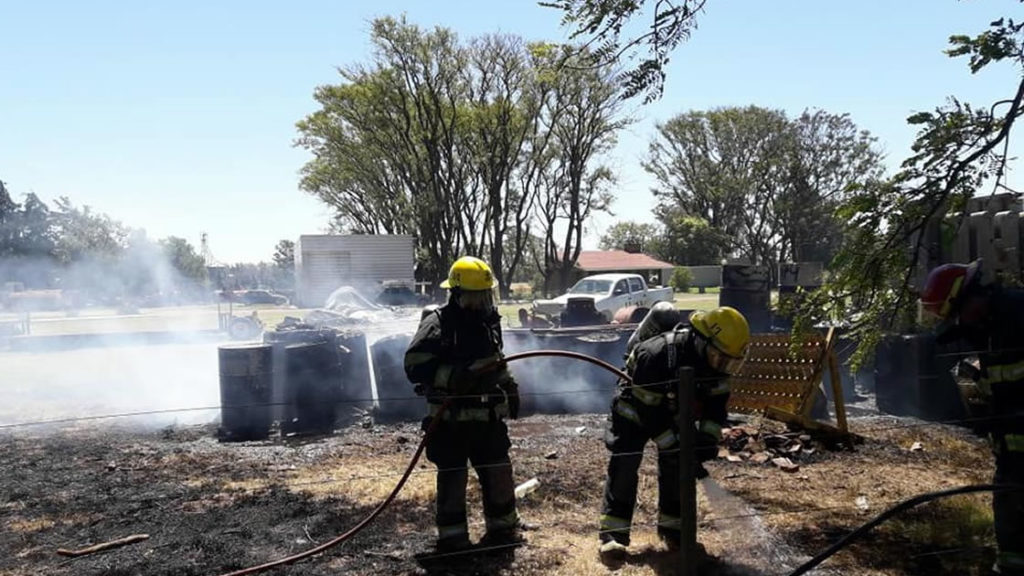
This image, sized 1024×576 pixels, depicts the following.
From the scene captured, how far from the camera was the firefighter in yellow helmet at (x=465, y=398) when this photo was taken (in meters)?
4.34

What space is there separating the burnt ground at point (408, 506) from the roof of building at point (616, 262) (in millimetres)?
41680

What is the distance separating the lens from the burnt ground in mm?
4270

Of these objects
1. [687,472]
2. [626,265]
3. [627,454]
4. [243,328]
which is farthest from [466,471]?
[626,265]

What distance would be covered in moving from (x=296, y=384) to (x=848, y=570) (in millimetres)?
5927


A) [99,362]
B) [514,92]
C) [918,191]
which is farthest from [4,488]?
[514,92]

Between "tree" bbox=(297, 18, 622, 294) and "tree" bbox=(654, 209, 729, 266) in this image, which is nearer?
"tree" bbox=(297, 18, 622, 294)

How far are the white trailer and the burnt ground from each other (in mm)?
25039

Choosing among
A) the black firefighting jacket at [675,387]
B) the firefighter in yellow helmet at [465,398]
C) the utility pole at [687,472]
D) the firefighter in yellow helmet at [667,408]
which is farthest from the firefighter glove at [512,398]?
the utility pole at [687,472]

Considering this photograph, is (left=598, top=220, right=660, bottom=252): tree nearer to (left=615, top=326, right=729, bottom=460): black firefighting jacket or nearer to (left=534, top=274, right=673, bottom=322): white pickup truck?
(left=534, top=274, right=673, bottom=322): white pickup truck

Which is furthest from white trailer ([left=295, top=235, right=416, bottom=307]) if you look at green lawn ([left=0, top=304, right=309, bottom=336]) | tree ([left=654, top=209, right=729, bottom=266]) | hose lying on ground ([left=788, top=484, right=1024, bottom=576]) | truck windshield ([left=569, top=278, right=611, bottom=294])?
hose lying on ground ([left=788, top=484, right=1024, bottom=576])

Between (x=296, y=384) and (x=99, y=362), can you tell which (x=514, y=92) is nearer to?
(x=99, y=362)

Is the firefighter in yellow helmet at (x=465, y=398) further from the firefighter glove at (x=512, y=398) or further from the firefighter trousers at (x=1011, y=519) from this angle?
the firefighter trousers at (x=1011, y=519)

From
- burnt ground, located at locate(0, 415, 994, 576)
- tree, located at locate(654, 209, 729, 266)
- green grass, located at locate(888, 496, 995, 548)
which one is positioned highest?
tree, located at locate(654, 209, 729, 266)

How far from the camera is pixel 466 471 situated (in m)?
4.43
